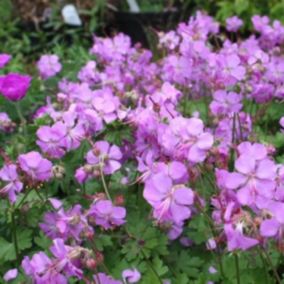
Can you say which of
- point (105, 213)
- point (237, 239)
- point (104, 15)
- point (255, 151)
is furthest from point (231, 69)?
point (104, 15)

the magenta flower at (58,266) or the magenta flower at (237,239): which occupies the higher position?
the magenta flower at (237,239)

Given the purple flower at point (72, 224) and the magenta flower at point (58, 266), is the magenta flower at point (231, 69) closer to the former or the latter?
the purple flower at point (72, 224)

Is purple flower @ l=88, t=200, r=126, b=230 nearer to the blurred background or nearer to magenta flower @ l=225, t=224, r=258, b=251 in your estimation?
magenta flower @ l=225, t=224, r=258, b=251

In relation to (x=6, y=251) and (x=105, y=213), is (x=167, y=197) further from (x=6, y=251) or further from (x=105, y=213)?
Answer: (x=6, y=251)

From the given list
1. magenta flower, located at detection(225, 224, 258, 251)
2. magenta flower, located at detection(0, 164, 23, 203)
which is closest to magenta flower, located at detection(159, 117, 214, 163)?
magenta flower, located at detection(225, 224, 258, 251)

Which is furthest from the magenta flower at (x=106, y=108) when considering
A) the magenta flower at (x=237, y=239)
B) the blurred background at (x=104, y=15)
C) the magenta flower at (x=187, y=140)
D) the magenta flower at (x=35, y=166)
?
the blurred background at (x=104, y=15)

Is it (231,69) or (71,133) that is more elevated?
(71,133)
